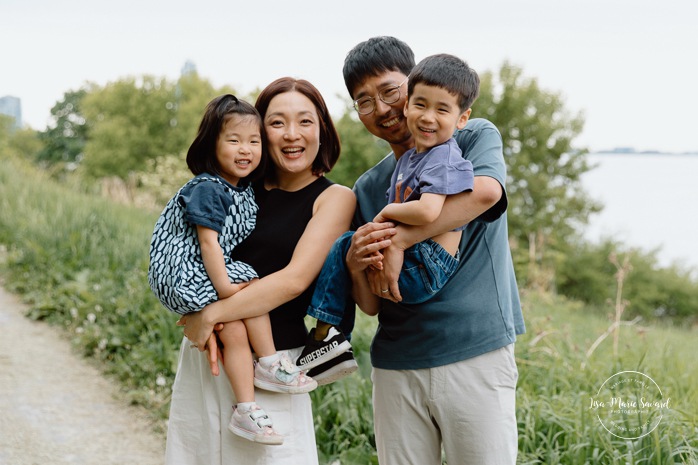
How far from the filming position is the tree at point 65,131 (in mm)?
51062

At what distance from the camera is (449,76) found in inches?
86.4

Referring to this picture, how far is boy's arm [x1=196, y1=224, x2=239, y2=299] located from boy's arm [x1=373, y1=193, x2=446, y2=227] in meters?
0.60

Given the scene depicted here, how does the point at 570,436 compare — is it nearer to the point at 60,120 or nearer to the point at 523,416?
the point at 523,416

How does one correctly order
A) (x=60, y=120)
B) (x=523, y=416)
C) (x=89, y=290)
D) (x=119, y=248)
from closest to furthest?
(x=523, y=416) < (x=89, y=290) < (x=119, y=248) < (x=60, y=120)

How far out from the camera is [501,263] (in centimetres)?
237

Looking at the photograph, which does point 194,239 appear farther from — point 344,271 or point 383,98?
point 383,98

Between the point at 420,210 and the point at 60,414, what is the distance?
151 inches

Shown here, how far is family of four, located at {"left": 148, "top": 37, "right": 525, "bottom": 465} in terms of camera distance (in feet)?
7.29

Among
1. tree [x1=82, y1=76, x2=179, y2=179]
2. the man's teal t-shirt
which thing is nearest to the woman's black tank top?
the man's teal t-shirt

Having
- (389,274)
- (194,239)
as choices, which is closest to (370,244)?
(389,274)

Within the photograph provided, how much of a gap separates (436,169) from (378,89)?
490mm

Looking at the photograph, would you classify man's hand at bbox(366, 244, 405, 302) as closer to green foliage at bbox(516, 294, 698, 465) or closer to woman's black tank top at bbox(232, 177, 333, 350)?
woman's black tank top at bbox(232, 177, 333, 350)

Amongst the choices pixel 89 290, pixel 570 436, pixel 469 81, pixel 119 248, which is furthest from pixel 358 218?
pixel 119 248

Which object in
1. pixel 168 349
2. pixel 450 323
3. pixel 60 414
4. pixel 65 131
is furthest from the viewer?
pixel 65 131
